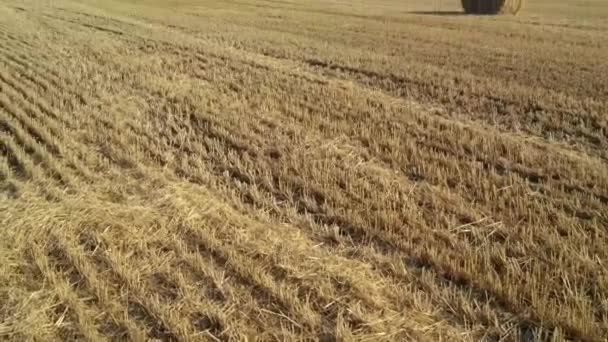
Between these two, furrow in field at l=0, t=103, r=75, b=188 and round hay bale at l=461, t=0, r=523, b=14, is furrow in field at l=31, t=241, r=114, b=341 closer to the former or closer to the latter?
furrow in field at l=0, t=103, r=75, b=188

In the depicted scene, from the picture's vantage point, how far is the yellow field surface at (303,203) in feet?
10.1

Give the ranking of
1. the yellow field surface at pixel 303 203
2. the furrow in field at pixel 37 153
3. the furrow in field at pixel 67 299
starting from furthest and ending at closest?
1. the furrow in field at pixel 37 153
2. the yellow field surface at pixel 303 203
3. the furrow in field at pixel 67 299

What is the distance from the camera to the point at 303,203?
15.3 ft

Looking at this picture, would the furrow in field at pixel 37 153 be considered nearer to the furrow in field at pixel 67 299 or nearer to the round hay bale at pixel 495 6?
the furrow in field at pixel 67 299

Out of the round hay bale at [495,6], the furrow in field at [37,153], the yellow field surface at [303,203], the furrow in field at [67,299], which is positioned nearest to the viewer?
the furrow in field at [67,299]

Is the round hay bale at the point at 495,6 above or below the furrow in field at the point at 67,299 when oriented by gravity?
above

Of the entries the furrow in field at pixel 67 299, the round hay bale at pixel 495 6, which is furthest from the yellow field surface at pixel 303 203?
the round hay bale at pixel 495 6

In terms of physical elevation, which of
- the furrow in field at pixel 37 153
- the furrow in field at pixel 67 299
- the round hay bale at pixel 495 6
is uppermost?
the round hay bale at pixel 495 6

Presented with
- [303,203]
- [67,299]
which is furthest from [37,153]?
[303,203]

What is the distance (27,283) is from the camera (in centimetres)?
342

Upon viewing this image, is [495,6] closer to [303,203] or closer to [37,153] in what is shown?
[303,203]

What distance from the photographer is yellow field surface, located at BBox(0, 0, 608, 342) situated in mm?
3066

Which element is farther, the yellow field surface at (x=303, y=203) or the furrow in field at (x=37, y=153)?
the furrow in field at (x=37, y=153)

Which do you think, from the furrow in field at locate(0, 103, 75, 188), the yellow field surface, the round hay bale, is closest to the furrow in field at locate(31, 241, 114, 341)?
the yellow field surface
